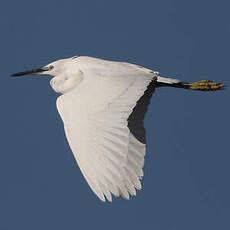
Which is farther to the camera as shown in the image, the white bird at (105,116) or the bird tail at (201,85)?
the bird tail at (201,85)

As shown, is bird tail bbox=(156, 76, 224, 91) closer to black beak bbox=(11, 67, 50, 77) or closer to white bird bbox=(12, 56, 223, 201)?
white bird bbox=(12, 56, 223, 201)

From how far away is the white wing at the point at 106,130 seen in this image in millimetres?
9109

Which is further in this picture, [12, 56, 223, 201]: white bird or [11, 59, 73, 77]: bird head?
[11, 59, 73, 77]: bird head

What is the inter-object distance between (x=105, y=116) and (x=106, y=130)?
0.25 m

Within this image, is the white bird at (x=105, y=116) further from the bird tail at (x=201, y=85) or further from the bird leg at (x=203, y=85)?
the bird leg at (x=203, y=85)

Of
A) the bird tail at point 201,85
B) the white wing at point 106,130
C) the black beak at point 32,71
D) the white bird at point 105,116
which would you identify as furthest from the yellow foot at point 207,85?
the black beak at point 32,71

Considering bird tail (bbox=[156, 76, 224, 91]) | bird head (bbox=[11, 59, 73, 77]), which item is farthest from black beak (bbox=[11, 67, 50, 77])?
bird tail (bbox=[156, 76, 224, 91])

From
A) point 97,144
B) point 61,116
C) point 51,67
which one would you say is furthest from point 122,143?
point 51,67

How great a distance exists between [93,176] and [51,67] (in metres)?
3.49

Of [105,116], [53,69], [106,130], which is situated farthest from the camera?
[53,69]

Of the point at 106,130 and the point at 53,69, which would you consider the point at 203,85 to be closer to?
the point at 53,69

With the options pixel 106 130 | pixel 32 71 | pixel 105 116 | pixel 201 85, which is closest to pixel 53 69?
pixel 32 71

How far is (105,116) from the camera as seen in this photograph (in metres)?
9.60

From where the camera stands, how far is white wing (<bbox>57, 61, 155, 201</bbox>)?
9109 millimetres
